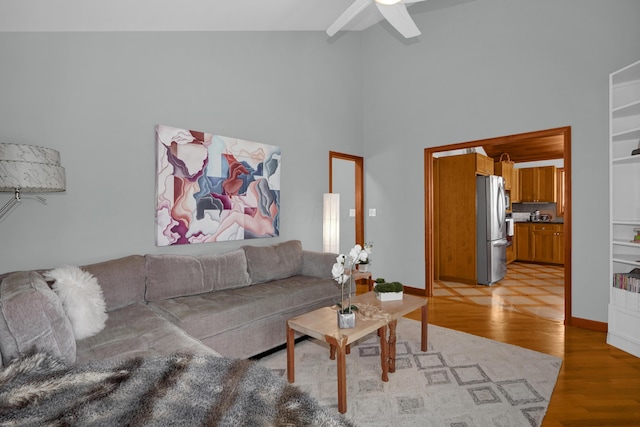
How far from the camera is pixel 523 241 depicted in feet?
23.8

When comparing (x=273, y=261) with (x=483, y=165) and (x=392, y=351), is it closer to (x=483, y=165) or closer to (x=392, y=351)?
(x=392, y=351)

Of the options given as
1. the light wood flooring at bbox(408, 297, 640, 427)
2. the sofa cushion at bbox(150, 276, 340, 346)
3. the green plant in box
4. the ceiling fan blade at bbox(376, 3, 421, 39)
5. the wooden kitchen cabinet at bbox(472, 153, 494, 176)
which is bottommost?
the light wood flooring at bbox(408, 297, 640, 427)

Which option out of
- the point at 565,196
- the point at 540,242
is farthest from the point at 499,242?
the point at 540,242

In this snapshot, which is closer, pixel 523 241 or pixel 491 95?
pixel 491 95

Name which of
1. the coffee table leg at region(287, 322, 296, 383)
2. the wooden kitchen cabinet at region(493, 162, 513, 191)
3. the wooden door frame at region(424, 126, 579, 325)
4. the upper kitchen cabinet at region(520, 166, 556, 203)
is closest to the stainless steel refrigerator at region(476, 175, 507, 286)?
the wooden door frame at region(424, 126, 579, 325)

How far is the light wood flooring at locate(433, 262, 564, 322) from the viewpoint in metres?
3.95

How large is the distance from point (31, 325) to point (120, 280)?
42.1 inches

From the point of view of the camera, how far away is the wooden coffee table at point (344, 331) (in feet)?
6.30

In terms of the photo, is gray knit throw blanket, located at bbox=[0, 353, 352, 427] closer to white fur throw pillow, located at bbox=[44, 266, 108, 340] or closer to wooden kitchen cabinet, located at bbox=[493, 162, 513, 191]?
white fur throw pillow, located at bbox=[44, 266, 108, 340]

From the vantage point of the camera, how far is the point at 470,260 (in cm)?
516

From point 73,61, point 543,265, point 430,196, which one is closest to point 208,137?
point 73,61

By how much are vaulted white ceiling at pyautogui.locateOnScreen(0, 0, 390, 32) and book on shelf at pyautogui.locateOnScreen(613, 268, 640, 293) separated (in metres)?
3.94

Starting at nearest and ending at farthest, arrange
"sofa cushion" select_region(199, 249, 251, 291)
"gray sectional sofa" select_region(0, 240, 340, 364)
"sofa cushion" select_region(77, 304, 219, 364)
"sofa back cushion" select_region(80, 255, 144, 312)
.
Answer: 1. "gray sectional sofa" select_region(0, 240, 340, 364)
2. "sofa cushion" select_region(77, 304, 219, 364)
3. "sofa back cushion" select_region(80, 255, 144, 312)
4. "sofa cushion" select_region(199, 249, 251, 291)

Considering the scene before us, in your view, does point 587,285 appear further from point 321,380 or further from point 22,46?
point 22,46
